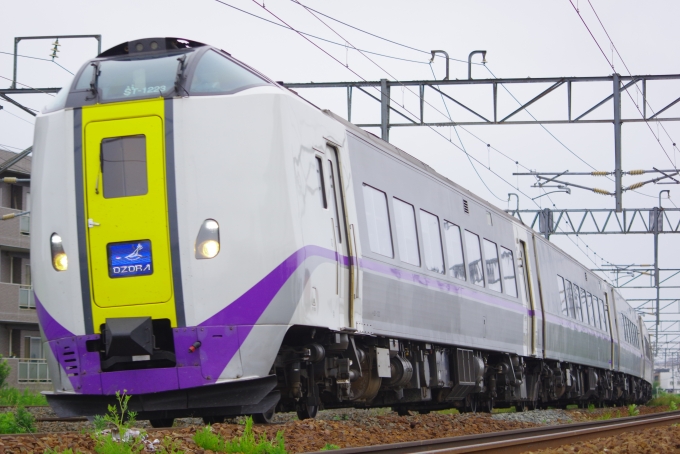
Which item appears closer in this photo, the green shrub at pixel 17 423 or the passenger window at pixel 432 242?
the green shrub at pixel 17 423

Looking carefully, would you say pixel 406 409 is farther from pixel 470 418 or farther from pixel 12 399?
pixel 12 399

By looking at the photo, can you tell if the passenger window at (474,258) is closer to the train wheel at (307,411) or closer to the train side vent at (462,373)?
the train side vent at (462,373)

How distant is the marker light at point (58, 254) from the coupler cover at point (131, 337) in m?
0.79

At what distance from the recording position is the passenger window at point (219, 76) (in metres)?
8.99

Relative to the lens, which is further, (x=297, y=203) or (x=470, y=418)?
(x=470, y=418)

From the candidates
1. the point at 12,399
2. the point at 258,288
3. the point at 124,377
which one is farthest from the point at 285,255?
the point at 12,399

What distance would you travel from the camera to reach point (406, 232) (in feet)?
39.1

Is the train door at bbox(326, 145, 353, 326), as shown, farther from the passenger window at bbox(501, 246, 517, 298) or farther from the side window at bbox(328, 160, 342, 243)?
the passenger window at bbox(501, 246, 517, 298)

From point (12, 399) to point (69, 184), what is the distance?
13836mm

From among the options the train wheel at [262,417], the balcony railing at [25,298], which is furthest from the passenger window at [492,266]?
the balcony railing at [25,298]

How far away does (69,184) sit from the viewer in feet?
29.3

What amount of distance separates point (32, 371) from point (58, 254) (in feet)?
96.0

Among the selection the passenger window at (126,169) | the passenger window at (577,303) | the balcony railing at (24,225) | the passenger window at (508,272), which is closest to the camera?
the passenger window at (126,169)

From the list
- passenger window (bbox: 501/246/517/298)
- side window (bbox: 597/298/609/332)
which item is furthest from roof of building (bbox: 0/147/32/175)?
passenger window (bbox: 501/246/517/298)
